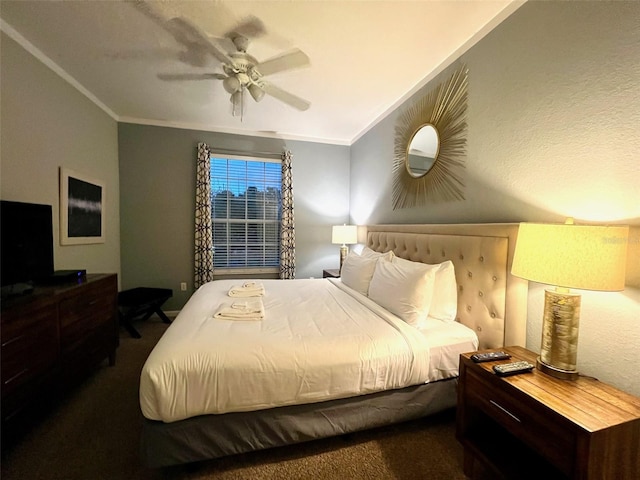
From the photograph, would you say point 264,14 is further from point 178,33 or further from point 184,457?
point 184,457

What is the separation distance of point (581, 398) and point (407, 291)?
2.96ft

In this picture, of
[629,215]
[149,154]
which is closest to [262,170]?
[149,154]

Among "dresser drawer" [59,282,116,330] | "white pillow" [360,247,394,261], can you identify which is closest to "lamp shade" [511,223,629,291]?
"white pillow" [360,247,394,261]

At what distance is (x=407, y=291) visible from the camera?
1.73 meters

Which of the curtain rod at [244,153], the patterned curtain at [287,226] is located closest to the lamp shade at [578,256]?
the patterned curtain at [287,226]

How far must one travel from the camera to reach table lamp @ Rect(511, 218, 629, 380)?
93 centimetres

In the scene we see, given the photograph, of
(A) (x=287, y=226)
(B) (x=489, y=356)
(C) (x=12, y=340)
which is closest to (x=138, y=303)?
(C) (x=12, y=340)

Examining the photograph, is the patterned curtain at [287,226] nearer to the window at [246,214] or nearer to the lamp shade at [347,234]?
the window at [246,214]

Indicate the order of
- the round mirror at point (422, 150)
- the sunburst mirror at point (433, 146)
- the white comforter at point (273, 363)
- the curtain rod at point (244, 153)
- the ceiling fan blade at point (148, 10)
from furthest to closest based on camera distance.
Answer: the curtain rod at point (244, 153) < the round mirror at point (422, 150) < the sunburst mirror at point (433, 146) < the ceiling fan blade at point (148, 10) < the white comforter at point (273, 363)

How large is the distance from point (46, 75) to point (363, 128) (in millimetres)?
3287

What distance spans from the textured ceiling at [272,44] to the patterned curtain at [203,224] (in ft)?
2.54

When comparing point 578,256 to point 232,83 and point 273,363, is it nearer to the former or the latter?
point 273,363

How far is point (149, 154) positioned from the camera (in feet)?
11.1

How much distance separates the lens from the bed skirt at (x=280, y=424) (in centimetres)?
118
